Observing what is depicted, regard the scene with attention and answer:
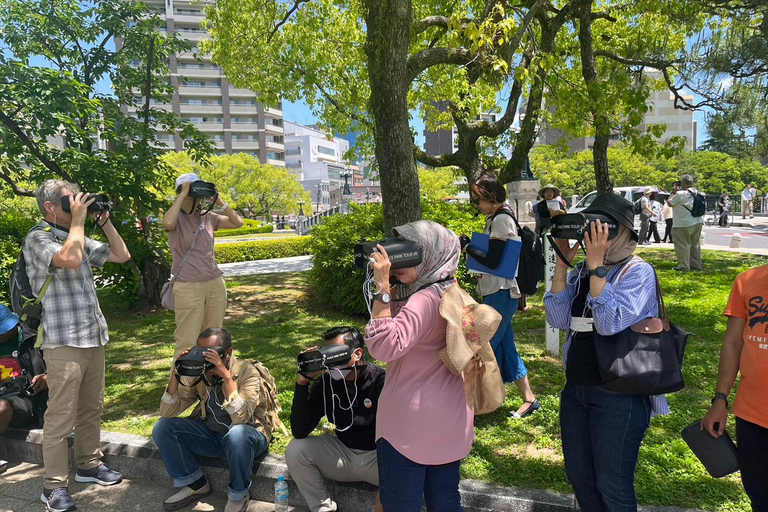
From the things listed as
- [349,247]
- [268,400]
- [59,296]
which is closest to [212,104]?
[349,247]

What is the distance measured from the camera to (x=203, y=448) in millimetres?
3402

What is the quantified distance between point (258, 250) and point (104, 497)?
14.0 meters

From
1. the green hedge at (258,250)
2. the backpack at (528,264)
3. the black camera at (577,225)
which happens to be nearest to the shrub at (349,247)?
the backpack at (528,264)

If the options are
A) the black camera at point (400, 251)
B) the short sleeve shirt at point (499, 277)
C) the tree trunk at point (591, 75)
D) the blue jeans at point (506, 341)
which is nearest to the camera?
the black camera at point (400, 251)

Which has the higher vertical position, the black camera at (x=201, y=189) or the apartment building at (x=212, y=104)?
the apartment building at (x=212, y=104)

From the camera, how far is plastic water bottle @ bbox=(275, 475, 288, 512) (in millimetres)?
Answer: 3054

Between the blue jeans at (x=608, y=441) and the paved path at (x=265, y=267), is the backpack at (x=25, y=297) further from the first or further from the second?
the paved path at (x=265, y=267)

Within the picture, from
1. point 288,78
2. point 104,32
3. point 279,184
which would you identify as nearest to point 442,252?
point 104,32

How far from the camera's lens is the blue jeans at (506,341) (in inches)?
149

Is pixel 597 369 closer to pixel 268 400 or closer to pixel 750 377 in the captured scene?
pixel 750 377

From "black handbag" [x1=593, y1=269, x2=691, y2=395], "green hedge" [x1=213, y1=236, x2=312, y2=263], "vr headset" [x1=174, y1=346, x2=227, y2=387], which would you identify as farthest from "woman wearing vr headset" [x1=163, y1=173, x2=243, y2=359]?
"green hedge" [x1=213, y1=236, x2=312, y2=263]

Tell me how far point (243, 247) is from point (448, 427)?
611 inches

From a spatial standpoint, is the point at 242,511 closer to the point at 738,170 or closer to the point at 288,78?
the point at 288,78

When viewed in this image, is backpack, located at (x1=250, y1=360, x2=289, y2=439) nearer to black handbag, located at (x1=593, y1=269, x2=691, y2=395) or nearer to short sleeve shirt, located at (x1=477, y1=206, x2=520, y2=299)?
short sleeve shirt, located at (x1=477, y1=206, x2=520, y2=299)
